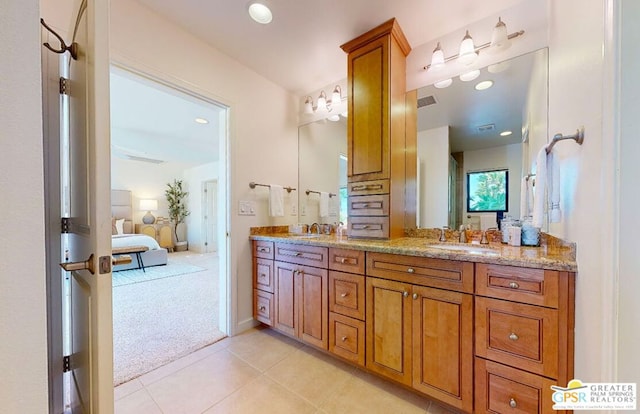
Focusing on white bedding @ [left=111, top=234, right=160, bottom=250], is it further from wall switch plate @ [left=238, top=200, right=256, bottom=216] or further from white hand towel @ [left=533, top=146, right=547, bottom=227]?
white hand towel @ [left=533, top=146, right=547, bottom=227]

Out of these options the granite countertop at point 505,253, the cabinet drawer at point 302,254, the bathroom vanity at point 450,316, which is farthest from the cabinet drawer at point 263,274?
the granite countertop at point 505,253

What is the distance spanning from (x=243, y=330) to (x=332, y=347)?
954mm

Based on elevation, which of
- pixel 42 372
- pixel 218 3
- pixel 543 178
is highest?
pixel 218 3

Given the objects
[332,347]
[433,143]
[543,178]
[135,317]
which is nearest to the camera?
[543,178]

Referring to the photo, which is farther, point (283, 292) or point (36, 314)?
point (283, 292)

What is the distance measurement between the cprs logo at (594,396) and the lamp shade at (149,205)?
26.4 ft

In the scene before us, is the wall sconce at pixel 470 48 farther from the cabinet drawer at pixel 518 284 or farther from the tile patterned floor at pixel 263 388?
the tile patterned floor at pixel 263 388

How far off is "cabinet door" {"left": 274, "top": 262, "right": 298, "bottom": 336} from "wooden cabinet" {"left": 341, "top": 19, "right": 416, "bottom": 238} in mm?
643

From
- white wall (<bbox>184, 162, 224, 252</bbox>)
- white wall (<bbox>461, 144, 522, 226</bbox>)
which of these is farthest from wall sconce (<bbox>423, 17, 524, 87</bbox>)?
white wall (<bbox>184, 162, 224, 252</bbox>)

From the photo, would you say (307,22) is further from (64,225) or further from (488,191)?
(64,225)

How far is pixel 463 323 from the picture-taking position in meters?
1.24

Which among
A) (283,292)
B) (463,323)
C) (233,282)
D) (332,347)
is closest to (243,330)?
(233,282)

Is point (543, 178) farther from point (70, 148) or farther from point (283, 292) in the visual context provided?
point (70, 148)

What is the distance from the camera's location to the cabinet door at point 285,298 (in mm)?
1994
